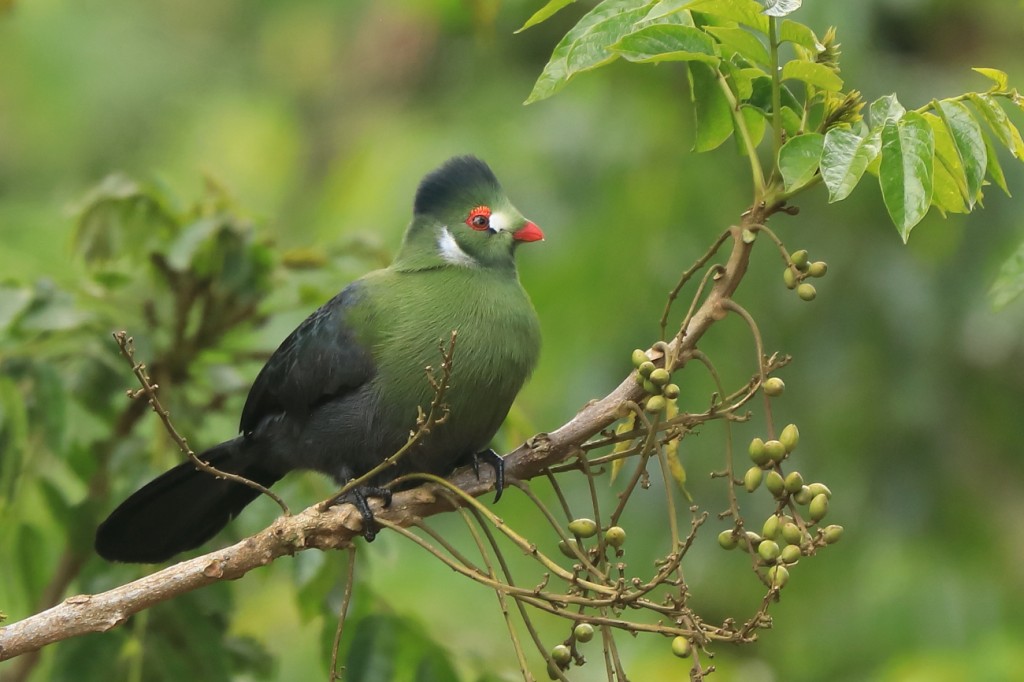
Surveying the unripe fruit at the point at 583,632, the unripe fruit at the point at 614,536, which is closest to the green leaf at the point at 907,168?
the unripe fruit at the point at 614,536

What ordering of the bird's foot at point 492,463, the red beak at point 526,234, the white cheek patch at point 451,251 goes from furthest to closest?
the red beak at point 526,234
the white cheek patch at point 451,251
the bird's foot at point 492,463

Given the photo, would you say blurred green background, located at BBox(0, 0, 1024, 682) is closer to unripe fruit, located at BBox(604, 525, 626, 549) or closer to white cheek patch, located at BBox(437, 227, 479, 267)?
white cheek patch, located at BBox(437, 227, 479, 267)

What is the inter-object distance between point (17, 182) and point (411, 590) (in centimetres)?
542

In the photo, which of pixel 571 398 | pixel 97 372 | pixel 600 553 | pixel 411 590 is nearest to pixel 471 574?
pixel 600 553

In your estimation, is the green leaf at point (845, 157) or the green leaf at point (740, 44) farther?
the green leaf at point (740, 44)

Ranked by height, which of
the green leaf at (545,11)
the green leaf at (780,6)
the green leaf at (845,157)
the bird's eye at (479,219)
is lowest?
the bird's eye at (479,219)

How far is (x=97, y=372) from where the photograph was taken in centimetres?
352

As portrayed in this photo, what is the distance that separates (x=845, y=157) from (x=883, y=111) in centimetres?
17

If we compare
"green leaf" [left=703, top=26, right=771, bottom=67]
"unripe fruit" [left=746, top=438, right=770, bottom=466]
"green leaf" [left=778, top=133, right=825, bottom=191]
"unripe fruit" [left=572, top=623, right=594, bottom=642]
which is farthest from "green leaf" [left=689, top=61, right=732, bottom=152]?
"unripe fruit" [left=572, top=623, right=594, bottom=642]

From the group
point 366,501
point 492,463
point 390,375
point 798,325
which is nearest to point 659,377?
point 366,501

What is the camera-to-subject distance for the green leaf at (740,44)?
2.32 metres

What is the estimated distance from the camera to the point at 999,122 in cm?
232

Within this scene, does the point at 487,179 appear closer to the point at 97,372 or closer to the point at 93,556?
the point at 97,372

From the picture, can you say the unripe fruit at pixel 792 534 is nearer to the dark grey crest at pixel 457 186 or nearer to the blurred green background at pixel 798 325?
the dark grey crest at pixel 457 186
